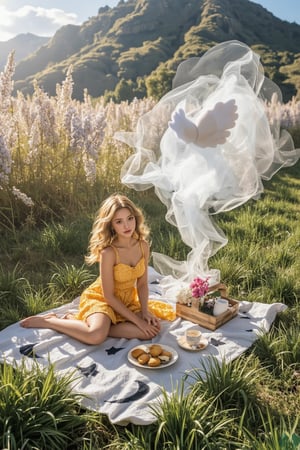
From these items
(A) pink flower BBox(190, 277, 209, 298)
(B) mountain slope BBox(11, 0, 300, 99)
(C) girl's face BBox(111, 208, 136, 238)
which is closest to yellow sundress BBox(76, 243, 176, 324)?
(C) girl's face BBox(111, 208, 136, 238)

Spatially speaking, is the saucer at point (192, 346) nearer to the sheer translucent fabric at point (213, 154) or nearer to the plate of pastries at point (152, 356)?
the plate of pastries at point (152, 356)

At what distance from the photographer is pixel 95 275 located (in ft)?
12.0

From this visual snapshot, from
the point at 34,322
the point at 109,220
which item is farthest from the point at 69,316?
the point at 109,220

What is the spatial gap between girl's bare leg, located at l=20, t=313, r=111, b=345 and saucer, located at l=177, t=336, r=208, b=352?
0.50 m

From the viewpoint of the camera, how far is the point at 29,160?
447 centimetres

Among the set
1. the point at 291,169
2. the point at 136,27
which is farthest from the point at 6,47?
the point at 291,169

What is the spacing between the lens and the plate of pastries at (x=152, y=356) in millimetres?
2307

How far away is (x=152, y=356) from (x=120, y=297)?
67 centimetres

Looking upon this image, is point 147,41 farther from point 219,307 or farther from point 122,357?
point 122,357

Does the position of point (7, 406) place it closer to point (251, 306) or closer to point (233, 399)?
point (233, 399)

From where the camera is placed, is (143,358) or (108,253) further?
(108,253)

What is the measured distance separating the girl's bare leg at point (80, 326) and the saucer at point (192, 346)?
50 centimetres

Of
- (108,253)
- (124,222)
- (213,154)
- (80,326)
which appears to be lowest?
(80,326)

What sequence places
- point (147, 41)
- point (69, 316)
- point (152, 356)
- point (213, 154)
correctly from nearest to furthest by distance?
1. point (152, 356)
2. point (69, 316)
3. point (213, 154)
4. point (147, 41)
